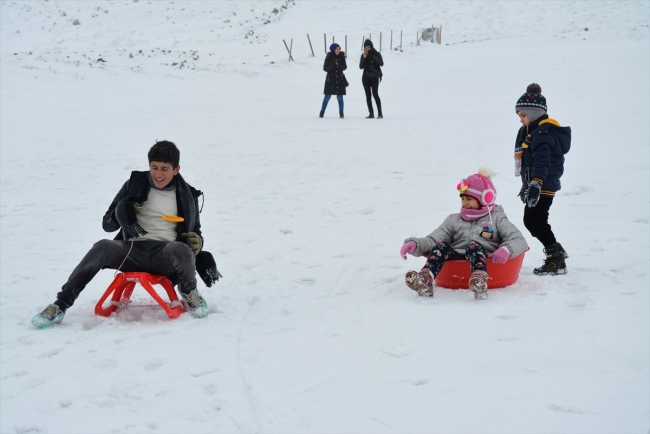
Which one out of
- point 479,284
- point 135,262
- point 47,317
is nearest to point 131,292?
point 135,262

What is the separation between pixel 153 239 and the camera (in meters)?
3.99

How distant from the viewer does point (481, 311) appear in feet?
13.0

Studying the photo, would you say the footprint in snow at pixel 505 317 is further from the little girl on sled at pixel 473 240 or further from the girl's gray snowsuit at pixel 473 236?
the girl's gray snowsuit at pixel 473 236

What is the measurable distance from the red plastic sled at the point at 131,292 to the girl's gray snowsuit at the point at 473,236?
5.11ft

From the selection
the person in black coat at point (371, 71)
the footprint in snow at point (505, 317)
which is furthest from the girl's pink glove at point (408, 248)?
the person in black coat at point (371, 71)

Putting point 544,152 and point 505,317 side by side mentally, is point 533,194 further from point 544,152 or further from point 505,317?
point 505,317

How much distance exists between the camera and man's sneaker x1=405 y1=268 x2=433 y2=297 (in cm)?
416

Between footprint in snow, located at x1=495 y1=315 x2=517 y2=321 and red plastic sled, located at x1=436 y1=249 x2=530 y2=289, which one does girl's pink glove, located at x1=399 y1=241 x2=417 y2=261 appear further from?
footprint in snow, located at x1=495 y1=315 x2=517 y2=321

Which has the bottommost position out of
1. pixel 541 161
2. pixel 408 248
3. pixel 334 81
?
pixel 408 248

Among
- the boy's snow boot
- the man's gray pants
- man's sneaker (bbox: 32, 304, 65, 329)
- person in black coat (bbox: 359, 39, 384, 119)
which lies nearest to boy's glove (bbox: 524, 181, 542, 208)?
the boy's snow boot

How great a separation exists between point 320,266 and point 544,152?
1.86 meters

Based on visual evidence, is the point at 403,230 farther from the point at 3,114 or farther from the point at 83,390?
the point at 3,114

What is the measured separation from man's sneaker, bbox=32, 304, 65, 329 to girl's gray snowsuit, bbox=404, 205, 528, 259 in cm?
221

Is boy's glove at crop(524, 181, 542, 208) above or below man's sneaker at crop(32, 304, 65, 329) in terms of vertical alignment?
above
